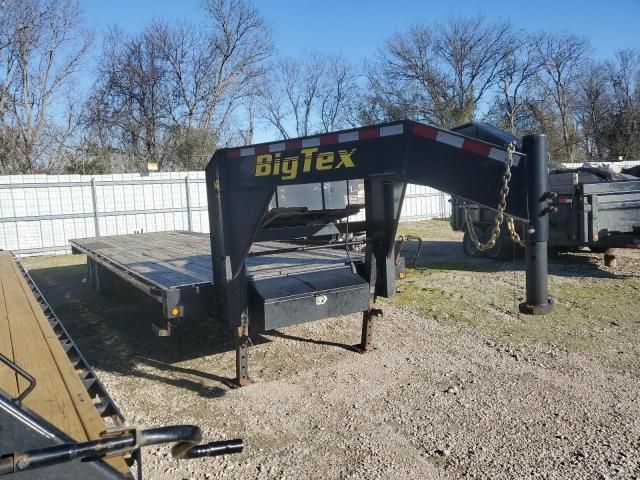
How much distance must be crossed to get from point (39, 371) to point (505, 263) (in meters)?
9.18

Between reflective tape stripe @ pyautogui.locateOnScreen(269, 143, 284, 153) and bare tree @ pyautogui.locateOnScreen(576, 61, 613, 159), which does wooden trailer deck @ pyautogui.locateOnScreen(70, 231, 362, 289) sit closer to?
reflective tape stripe @ pyautogui.locateOnScreen(269, 143, 284, 153)

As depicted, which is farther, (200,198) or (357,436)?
(200,198)

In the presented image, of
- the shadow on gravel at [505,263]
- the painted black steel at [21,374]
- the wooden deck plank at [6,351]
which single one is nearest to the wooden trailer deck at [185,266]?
the wooden deck plank at [6,351]

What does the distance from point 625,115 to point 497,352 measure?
4135 centimetres

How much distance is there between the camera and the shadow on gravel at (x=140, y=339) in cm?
489

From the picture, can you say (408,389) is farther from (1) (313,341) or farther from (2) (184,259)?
(2) (184,259)

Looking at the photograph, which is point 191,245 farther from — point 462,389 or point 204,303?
point 462,389

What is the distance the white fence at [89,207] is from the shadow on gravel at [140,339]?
21.5ft

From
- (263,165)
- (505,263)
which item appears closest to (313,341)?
(263,165)

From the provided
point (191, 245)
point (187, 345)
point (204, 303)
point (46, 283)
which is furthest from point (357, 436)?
point (46, 283)

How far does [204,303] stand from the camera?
4.47m

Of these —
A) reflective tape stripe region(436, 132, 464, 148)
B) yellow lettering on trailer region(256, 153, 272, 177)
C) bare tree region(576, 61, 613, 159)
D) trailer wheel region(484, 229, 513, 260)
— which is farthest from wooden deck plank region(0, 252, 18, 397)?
bare tree region(576, 61, 613, 159)

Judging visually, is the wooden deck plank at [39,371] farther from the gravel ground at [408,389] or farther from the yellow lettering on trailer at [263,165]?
the yellow lettering on trailer at [263,165]

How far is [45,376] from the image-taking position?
2.64m
